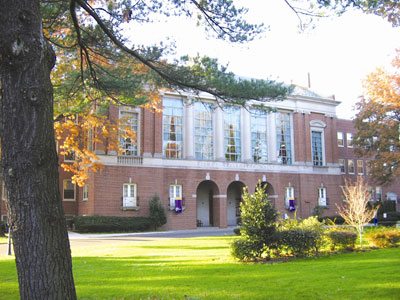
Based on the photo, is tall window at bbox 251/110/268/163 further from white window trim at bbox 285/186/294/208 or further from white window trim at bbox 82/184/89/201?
white window trim at bbox 82/184/89/201

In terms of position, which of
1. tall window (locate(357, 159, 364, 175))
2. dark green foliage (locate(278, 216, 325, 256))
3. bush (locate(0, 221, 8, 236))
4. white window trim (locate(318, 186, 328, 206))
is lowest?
bush (locate(0, 221, 8, 236))

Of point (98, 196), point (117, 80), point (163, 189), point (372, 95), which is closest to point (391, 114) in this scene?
point (372, 95)

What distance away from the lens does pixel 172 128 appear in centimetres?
3822

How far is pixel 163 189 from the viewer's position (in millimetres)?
36781

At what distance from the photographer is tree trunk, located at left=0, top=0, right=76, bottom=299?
4.36 m

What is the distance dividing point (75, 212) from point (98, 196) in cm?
543

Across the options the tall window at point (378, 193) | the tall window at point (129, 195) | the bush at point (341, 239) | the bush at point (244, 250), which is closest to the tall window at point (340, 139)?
the tall window at point (378, 193)

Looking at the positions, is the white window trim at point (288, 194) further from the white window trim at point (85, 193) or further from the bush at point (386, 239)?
the bush at point (386, 239)

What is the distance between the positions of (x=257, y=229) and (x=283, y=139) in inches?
1235

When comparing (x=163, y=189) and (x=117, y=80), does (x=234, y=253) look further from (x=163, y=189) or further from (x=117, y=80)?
(x=163, y=189)

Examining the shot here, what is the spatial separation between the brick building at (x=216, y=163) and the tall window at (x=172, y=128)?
8cm

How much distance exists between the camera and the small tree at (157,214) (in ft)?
112

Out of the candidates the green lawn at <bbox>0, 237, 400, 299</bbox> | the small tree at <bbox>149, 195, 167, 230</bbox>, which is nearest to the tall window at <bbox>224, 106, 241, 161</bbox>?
the small tree at <bbox>149, 195, 167, 230</bbox>

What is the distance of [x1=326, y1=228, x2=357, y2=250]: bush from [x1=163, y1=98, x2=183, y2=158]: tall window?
2334 cm
